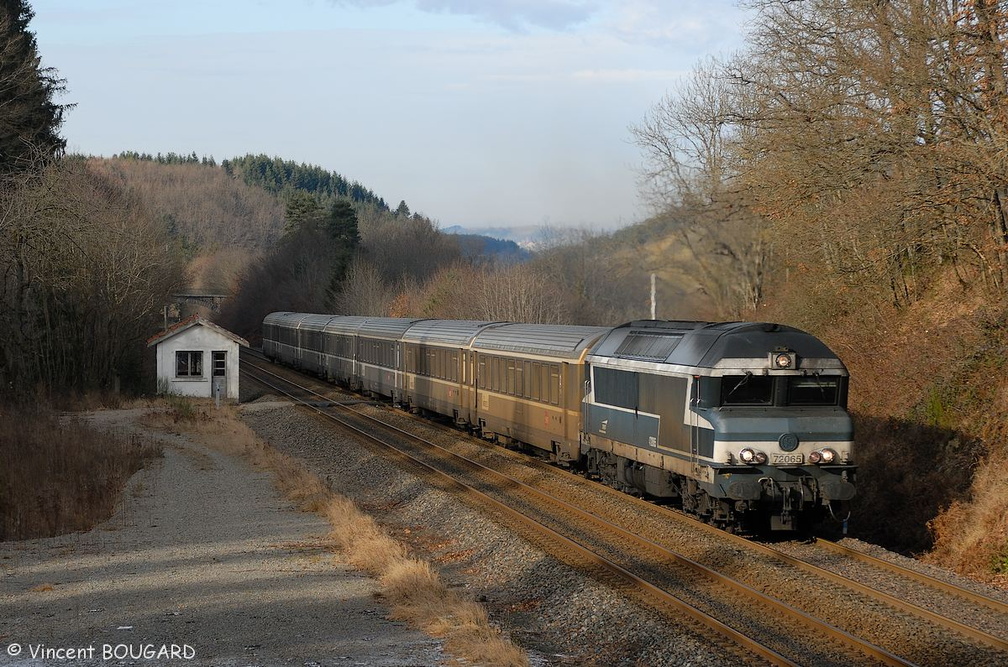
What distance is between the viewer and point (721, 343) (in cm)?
1519

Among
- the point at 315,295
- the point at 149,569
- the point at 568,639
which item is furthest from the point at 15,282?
the point at 315,295

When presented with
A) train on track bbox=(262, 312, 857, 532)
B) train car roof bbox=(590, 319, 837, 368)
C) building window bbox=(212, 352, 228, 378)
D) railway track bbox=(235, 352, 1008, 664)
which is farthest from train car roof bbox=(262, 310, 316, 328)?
train car roof bbox=(590, 319, 837, 368)

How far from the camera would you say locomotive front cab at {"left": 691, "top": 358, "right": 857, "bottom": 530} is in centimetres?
1462

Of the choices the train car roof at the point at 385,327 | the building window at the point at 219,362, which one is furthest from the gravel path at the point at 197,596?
the building window at the point at 219,362

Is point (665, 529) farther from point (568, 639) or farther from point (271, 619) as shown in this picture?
point (271, 619)

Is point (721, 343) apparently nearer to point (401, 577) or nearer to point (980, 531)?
point (980, 531)

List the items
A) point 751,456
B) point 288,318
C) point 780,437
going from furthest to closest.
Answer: point 288,318 → point 780,437 → point 751,456

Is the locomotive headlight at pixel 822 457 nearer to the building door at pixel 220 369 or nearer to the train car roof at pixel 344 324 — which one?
the train car roof at pixel 344 324

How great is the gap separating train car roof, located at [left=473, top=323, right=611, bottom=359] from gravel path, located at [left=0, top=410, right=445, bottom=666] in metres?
6.41

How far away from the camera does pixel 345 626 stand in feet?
36.9

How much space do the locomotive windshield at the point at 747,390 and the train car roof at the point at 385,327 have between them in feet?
76.3

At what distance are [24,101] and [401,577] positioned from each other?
34496 mm

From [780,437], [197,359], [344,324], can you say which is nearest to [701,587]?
[780,437]

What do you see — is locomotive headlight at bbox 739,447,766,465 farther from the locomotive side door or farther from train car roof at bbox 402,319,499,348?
train car roof at bbox 402,319,499,348
